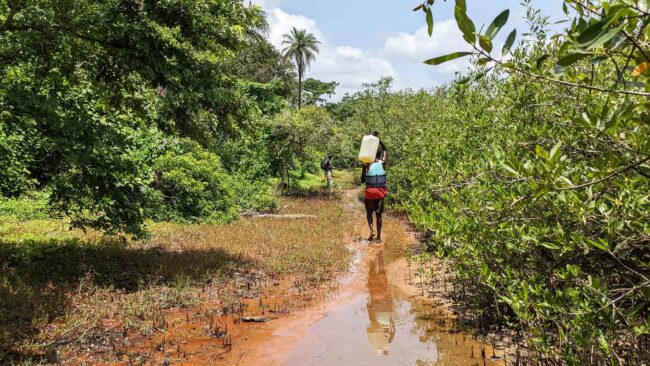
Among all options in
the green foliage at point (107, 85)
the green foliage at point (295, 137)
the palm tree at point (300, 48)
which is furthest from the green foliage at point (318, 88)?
the green foliage at point (107, 85)

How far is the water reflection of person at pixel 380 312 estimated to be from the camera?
5.20m

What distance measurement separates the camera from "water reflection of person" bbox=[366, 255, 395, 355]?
520cm

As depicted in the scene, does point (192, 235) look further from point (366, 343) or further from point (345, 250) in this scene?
point (366, 343)

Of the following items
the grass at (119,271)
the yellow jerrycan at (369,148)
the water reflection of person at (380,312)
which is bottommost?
the water reflection of person at (380,312)

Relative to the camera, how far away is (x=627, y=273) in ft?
12.9

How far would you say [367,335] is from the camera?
5379 millimetres

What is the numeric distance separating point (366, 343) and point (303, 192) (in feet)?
69.4

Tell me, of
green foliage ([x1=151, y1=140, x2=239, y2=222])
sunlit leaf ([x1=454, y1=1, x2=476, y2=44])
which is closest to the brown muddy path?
sunlit leaf ([x1=454, y1=1, x2=476, y2=44])

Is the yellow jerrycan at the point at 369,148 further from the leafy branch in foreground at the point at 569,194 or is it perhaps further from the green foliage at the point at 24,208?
the green foliage at the point at 24,208

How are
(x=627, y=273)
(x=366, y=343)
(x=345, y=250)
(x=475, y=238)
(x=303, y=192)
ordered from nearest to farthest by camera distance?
(x=627, y=273) → (x=366, y=343) → (x=475, y=238) → (x=345, y=250) → (x=303, y=192)

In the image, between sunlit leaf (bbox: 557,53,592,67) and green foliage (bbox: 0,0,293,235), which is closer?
sunlit leaf (bbox: 557,53,592,67)

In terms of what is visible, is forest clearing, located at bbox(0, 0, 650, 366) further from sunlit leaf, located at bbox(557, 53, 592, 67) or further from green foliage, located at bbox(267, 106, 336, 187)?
green foliage, located at bbox(267, 106, 336, 187)

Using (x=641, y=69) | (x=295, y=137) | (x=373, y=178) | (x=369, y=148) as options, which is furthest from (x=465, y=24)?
(x=295, y=137)

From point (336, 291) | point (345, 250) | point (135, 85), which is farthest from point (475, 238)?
point (135, 85)
